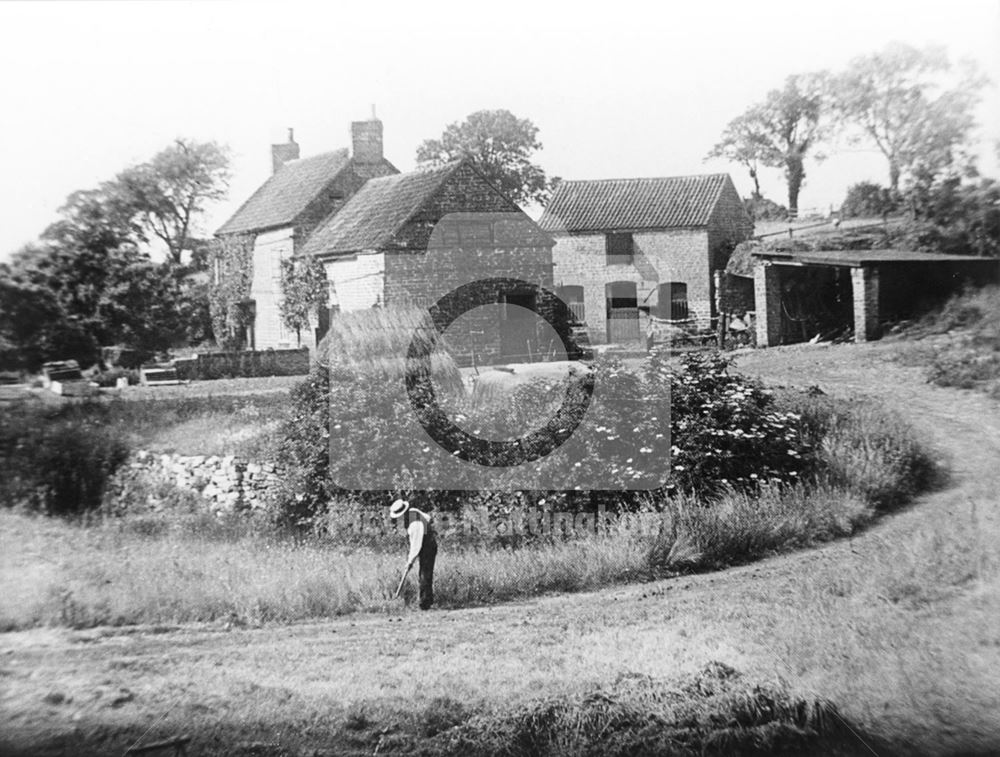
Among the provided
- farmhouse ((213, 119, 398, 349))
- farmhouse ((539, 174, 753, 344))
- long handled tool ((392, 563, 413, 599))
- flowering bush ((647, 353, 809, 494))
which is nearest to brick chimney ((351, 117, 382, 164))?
farmhouse ((213, 119, 398, 349))

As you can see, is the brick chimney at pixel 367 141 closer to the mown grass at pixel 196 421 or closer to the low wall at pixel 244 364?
the low wall at pixel 244 364

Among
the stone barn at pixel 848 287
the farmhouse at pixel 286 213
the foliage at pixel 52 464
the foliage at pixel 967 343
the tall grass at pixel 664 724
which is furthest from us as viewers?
the stone barn at pixel 848 287

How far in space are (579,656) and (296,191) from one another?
3.47m

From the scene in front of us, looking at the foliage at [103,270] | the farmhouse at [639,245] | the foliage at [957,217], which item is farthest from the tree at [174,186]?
the foliage at [957,217]

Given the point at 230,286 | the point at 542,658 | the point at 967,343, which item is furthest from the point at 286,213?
the point at 967,343

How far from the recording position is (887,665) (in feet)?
16.3

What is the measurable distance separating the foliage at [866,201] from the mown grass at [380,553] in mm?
1411

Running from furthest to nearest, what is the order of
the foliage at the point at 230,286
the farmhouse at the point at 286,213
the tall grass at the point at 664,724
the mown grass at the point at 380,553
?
1. the foliage at the point at 230,286
2. the farmhouse at the point at 286,213
3. the mown grass at the point at 380,553
4. the tall grass at the point at 664,724

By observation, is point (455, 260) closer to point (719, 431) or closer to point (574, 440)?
point (574, 440)

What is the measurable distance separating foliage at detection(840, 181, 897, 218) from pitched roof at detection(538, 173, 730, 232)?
97 cm

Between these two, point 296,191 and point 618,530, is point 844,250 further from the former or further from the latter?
point 296,191

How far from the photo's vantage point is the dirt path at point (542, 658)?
15.2ft

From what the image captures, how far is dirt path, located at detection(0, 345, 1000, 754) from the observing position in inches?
182

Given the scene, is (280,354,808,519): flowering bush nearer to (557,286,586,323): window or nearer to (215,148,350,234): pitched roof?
(557,286,586,323): window
